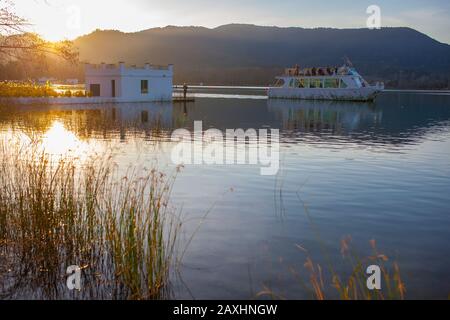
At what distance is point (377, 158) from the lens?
20.7 meters

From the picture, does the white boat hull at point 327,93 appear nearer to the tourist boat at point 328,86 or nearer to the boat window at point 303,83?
the tourist boat at point 328,86

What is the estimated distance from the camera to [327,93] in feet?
242

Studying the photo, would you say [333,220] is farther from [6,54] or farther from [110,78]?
[110,78]

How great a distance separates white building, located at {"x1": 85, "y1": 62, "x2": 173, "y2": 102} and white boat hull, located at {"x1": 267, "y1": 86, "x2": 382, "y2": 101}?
24.7 metres

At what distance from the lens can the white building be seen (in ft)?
182

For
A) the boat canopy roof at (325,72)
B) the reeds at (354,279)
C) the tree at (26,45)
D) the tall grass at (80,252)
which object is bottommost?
the reeds at (354,279)

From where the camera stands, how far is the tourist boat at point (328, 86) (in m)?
70.3

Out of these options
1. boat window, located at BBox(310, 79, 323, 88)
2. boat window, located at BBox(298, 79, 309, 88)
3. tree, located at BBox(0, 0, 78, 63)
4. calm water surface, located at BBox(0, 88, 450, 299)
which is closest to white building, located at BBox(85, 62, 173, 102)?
boat window, located at BBox(310, 79, 323, 88)

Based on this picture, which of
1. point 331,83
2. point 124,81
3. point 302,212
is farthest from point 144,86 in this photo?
point 302,212

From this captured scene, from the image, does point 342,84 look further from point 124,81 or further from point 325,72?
point 124,81

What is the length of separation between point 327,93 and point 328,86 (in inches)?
65.1

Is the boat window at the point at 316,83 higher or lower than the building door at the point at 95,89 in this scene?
higher

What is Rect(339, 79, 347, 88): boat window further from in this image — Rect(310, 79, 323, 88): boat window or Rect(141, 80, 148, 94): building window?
Rect(141, 80, 148, 94): building window

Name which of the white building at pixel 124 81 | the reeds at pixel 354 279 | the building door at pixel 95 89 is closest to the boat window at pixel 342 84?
the white building at pixel 124 81
